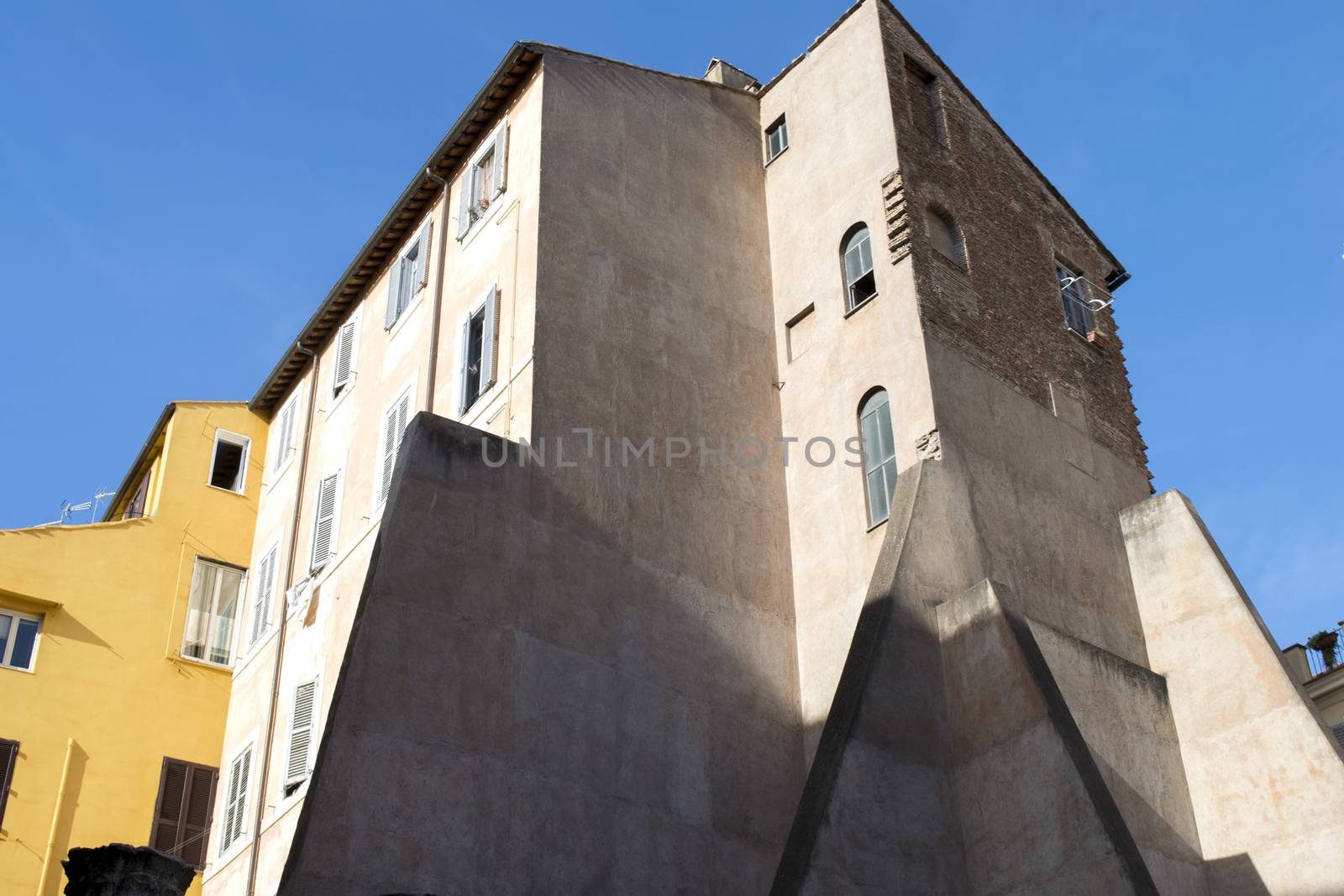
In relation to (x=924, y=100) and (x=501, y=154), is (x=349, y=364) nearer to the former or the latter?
(x=501, y=154)

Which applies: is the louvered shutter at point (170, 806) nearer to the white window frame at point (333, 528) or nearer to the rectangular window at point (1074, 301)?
the white window frame at point (333, 528)

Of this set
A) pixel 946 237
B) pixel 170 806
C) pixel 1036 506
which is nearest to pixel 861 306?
pixel 946 237

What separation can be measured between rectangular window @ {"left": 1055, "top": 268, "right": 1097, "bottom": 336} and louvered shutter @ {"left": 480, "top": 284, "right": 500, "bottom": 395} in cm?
766

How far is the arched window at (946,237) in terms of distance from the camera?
1845 cm

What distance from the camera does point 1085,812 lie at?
12867 mm

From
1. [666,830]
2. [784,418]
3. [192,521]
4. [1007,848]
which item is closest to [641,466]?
[784,418]

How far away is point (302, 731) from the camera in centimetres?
1812

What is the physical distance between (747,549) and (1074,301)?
6744 mm

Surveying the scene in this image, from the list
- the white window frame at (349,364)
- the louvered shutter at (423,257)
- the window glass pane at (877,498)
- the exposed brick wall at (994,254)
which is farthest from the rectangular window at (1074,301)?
the white window frame at (349,364)

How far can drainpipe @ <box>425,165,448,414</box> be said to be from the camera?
1884 cm

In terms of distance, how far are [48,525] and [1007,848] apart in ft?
47.5

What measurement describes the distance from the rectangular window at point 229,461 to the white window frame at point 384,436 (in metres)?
5.15

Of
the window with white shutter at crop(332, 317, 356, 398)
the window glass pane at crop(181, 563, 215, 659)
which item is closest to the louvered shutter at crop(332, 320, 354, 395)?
the window with white shutter at crop(332, 317, 356, 398)

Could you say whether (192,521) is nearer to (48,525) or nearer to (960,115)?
(48,525)
